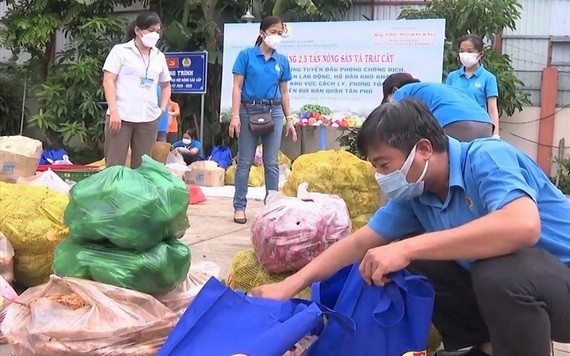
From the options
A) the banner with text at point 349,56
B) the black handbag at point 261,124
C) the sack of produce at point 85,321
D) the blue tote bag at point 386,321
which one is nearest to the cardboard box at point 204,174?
the banner with text at point 349,56

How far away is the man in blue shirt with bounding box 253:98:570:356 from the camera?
5.25 ft

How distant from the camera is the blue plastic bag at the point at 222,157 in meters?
8.34

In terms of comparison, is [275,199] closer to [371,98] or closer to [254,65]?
[254,65]

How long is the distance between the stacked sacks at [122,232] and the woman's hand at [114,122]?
1.87 metres

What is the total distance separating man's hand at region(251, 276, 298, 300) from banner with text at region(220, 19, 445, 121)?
5.71 m

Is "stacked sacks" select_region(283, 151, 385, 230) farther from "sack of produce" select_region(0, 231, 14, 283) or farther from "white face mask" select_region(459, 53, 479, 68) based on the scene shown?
"sack of produce" select_region(0, 231, 14, 283)

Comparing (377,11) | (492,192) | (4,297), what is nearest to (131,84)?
(4,297)

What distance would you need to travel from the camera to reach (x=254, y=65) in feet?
15.2

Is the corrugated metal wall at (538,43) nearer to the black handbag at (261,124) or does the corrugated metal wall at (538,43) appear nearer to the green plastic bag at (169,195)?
the black handbag at (261,124)

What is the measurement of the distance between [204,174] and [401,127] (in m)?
6.11

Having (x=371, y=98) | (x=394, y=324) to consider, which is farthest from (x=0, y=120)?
(x=394, y=324)

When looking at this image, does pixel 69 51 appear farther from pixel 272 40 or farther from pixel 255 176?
pixel 272 40

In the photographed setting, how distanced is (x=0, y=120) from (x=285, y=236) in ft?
31.2

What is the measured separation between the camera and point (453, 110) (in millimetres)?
3012
